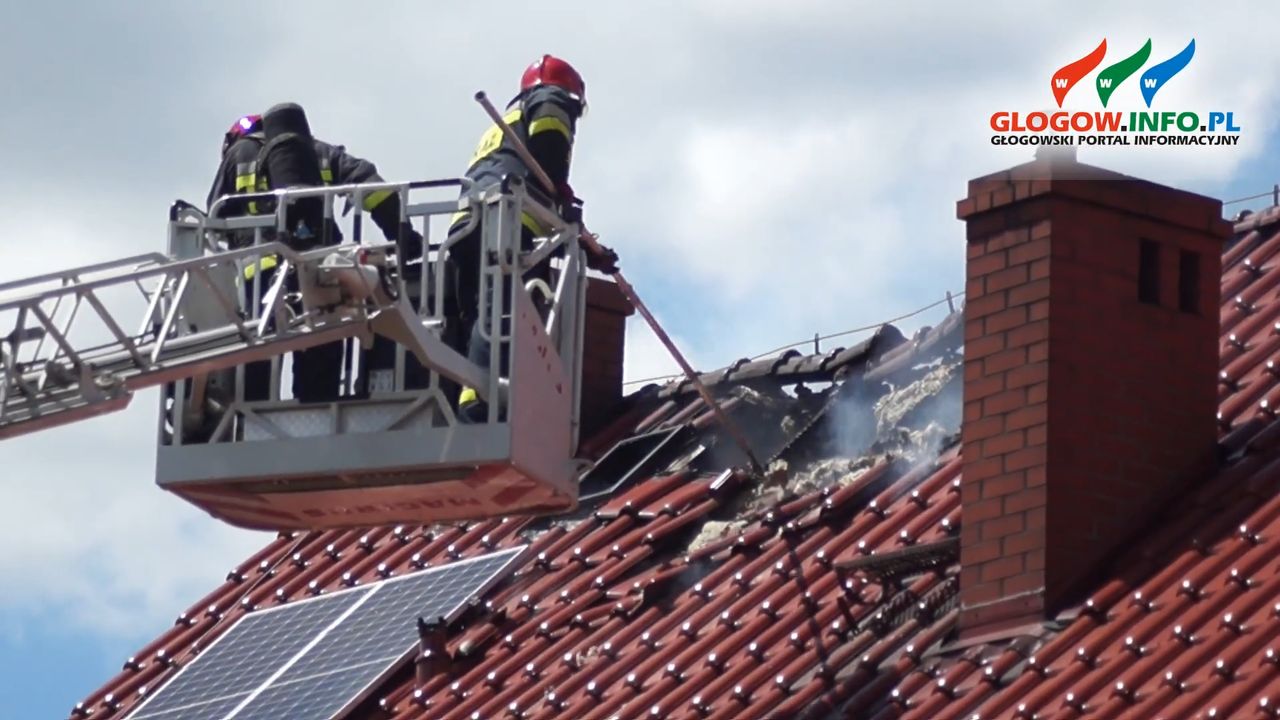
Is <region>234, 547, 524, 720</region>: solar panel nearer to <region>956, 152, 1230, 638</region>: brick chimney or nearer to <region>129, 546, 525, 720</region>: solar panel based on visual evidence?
<region>129, 546, 525, 720</region>: solar panel

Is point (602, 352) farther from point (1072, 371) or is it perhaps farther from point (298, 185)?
point (1072, 371)

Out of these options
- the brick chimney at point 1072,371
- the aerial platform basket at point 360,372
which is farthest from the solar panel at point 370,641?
the brick chimney at point 1072,371

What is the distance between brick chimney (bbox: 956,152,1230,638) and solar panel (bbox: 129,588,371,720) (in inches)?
225

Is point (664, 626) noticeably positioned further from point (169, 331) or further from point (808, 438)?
point (169, 331)

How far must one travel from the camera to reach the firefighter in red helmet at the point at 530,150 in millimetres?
15211

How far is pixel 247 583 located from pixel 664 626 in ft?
17.3

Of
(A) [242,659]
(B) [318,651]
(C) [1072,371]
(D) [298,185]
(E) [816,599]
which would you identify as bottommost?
(A) [242,659]

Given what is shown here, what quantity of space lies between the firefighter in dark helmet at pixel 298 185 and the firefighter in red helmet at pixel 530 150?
290mm

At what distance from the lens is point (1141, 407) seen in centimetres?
1349

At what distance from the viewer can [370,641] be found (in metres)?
17.2

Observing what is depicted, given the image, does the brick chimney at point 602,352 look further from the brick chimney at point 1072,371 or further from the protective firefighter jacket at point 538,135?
the brick chimney at point 1072,371

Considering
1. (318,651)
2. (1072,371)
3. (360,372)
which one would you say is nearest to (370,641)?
(318,651)

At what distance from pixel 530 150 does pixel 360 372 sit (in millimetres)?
1847

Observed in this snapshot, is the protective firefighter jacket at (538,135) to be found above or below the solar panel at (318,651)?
above
